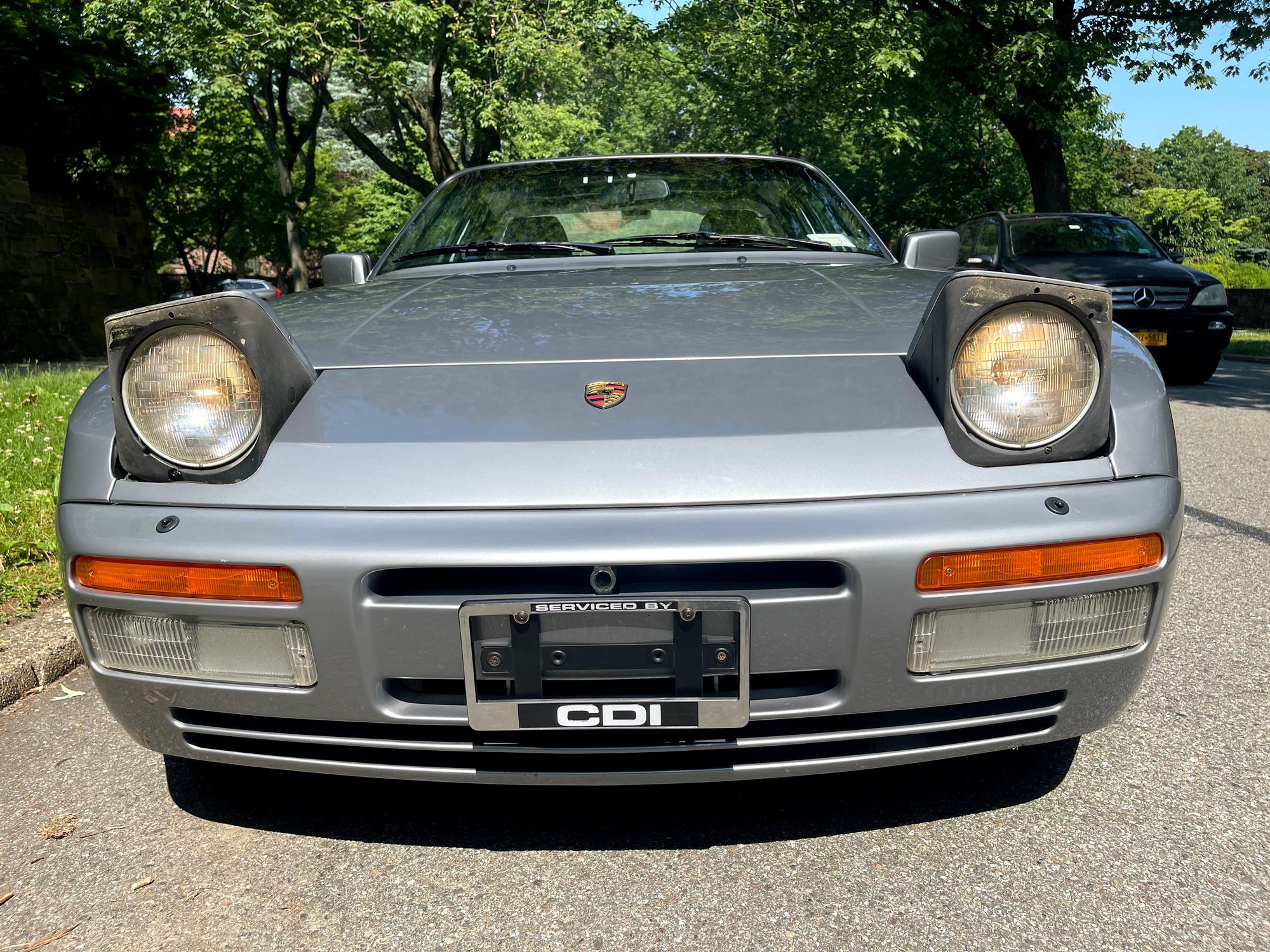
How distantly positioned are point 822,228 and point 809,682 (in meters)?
1.90

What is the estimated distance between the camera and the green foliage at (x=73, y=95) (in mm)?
13125

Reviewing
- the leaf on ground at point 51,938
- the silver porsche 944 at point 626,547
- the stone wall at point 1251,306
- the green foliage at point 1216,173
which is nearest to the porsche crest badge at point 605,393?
the silver porsche 944 at point 626,547

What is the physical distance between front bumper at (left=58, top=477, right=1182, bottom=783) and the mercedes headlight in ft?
28.5

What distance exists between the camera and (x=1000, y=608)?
1.81 meters

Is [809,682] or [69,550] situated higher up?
[69,550]

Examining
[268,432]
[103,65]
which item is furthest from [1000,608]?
[103,65]

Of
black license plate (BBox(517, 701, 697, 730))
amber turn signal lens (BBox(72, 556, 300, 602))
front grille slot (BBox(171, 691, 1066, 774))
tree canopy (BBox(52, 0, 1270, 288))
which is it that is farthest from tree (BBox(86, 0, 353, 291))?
black license plate (BBox(517, 701, 697, 730))

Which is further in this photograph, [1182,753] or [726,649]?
[1182,753]

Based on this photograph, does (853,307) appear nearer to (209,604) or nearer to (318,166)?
(209,604)

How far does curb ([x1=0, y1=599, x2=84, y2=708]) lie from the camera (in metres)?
2.93

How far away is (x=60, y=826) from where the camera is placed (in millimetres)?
2219

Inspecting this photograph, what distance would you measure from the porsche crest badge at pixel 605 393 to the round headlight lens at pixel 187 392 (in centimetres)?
57

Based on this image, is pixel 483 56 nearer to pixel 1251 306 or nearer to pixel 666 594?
pixel 1251 306

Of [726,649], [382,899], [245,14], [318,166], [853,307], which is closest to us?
[726,649]
